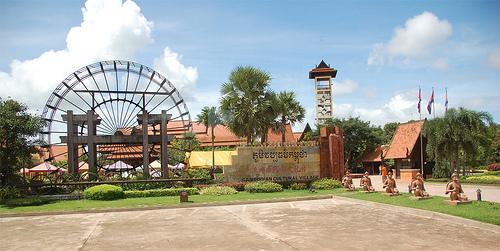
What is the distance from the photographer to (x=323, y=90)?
85062 mm

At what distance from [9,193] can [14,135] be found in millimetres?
3056

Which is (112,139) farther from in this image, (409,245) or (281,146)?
(409,245)

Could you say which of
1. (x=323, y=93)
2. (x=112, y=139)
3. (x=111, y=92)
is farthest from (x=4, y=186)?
(x=323, y=93)

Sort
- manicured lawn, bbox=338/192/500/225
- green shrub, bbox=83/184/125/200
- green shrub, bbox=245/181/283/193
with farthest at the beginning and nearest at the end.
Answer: green shrub, bbox=245/181/283/193 < green shrub, bbox=83/184/125/200 < manicured lawn, bbox=338/192/500/225

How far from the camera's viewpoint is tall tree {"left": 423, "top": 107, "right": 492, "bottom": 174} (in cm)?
3344

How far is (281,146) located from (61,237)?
1819cm

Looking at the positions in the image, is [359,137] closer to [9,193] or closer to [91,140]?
[91,140]

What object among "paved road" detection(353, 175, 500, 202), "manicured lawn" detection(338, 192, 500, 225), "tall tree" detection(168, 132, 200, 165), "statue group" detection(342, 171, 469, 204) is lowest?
"paved road" detection(353, 175, 500, 202)

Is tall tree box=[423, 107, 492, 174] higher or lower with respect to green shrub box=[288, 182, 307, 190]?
higher

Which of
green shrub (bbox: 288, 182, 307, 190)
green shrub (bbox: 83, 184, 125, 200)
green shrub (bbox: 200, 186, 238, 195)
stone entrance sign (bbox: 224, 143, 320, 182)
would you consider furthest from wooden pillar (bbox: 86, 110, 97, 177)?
green shrub (bbox: 288, 182, 307, 190)

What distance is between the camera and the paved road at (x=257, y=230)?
1080cm

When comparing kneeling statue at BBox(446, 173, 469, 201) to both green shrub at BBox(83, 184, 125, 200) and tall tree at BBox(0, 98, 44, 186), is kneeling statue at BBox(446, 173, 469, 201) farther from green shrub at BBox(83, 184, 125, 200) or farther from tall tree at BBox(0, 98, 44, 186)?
tall tree at BBox(0, 98, 44, 186)

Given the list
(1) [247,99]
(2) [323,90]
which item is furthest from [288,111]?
(2) [323,90]

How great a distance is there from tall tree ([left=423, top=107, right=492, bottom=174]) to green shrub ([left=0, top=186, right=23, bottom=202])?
28893mm
